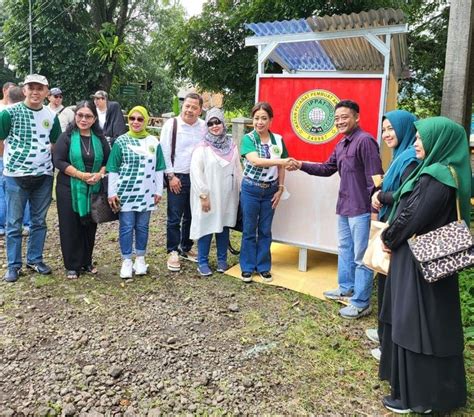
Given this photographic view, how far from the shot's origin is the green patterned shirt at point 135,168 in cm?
404

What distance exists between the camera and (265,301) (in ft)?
13.1

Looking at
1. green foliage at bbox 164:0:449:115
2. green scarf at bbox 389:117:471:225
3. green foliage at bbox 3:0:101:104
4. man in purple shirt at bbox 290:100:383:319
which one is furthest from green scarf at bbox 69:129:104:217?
green foliage at bbox 3:0:101:104

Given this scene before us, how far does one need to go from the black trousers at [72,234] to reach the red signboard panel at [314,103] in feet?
6.94

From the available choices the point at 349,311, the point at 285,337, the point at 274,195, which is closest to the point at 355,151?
the point at 274,195

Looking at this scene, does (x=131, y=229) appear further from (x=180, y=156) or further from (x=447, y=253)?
(x=447, y=253)

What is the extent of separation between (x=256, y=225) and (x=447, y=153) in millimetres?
2278

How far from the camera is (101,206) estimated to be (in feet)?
13.5

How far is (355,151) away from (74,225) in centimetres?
259

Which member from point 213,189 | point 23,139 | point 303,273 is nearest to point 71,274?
point 23,139

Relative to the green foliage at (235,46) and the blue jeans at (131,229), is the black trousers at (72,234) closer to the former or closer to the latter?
the blue jeans at (131,229)

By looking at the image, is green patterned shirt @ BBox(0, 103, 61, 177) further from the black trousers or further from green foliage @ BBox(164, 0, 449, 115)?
green foliage @ BBox(164, 0, 449, 115)

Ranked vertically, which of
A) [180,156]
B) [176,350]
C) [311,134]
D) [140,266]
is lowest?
[176,350]

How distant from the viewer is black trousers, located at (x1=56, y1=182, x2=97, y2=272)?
4.09 metres

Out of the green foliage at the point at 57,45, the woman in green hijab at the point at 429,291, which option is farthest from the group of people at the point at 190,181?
the green foliage at the point at 57,45
